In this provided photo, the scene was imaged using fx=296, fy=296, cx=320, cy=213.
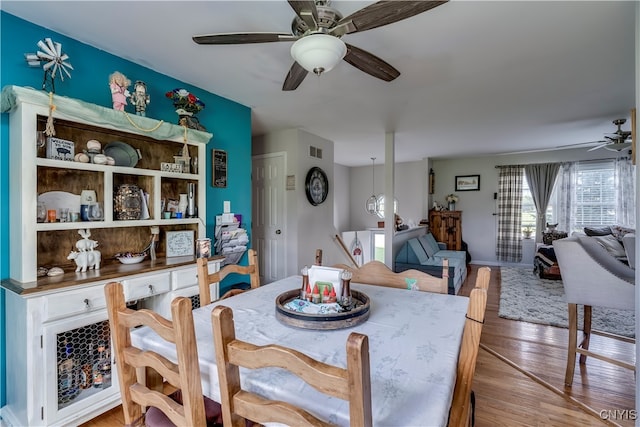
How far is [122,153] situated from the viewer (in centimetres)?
221

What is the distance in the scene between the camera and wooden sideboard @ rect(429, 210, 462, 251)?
6453 mm

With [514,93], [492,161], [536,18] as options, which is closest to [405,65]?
[536,18]

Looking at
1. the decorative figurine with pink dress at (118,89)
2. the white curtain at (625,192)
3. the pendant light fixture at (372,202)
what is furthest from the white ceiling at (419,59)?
the pendant light fixture at (372,202)

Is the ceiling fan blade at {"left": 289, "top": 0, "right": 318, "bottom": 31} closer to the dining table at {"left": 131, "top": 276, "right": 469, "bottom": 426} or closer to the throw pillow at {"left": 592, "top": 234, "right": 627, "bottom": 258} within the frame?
the dining table at {"left": 131, "top": 276, "right": 469, "bottom": 426}

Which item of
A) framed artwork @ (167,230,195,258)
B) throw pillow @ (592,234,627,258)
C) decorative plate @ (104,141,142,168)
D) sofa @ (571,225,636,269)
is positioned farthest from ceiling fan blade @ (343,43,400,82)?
throw pillow @ (592,234,627,258)

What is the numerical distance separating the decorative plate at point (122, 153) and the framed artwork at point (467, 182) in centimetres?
657

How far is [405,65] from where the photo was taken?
2334 mm

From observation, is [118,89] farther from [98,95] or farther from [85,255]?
[85,255]

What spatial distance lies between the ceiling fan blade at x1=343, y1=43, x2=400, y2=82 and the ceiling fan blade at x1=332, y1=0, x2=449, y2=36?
0.19 meters

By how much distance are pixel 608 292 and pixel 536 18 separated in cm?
184

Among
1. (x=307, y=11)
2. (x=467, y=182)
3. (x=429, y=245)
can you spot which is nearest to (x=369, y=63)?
(x=307, y=11)

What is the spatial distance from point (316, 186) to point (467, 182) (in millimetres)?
4122

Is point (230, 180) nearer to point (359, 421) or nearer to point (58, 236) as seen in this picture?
point (58, 236)

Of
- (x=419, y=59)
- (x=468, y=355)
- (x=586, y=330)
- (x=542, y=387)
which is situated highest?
(x=419, y=59)
